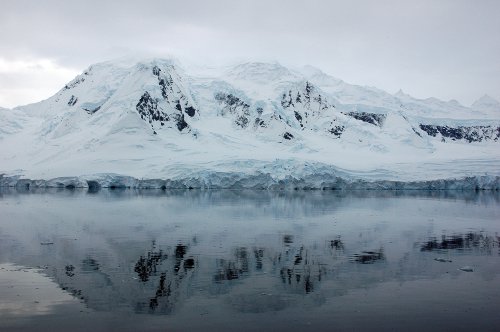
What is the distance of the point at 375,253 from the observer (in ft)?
56.4

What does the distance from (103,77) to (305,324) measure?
10073cm

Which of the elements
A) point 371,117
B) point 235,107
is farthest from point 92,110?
point 371,117

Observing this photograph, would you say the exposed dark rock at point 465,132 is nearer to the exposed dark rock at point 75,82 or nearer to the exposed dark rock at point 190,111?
the exposed dark rock at point 190,111

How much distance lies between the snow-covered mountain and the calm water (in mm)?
39418

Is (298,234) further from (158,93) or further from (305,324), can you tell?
(158,93)

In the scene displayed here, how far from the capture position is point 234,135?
86.6 m

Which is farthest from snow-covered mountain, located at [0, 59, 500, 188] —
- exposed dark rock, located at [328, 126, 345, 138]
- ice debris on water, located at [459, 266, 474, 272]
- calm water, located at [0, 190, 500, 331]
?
ice debris on water, located at [459, 266, 474, 272]

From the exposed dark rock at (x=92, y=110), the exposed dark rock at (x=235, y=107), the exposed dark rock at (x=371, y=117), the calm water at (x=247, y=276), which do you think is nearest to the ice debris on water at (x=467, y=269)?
the calm water at (x=247, y=276)

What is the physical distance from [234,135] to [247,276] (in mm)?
73586

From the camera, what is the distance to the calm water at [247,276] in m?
9.77

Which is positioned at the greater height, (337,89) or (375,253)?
(337,89)

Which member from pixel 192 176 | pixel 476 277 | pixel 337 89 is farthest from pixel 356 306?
pixel 337 89

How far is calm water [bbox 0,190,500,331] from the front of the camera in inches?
384

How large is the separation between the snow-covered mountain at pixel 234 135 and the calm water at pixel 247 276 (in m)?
39.4
